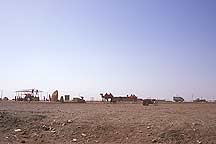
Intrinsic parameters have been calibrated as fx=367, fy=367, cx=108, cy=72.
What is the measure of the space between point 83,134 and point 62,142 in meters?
1.00

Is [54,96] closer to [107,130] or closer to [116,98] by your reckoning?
[116,98]

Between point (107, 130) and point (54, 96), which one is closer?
point (107, 130)

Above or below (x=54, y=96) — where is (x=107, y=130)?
below

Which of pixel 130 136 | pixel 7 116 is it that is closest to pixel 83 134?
pixel 130 136

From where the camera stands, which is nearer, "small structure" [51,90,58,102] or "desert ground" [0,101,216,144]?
"desert ground" [0,101,216,144]

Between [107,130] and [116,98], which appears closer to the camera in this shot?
[107,130]

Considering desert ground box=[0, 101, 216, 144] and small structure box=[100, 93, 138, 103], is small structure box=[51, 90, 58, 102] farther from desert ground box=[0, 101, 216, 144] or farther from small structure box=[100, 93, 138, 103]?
desert ground box=[0, 101, 216, 144]

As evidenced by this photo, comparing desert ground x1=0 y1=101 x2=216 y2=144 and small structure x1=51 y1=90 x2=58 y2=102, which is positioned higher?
small structure x1=51 y1=90 x2=58 y2=102

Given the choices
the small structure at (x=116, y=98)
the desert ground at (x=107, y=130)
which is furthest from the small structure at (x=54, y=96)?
the desert ground at (x=107, y=130)

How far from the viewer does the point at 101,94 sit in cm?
5166

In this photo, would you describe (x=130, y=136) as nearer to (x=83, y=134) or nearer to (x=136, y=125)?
(x=136, y=125)

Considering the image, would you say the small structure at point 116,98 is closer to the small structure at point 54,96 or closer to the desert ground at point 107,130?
the small structure at point 54,96

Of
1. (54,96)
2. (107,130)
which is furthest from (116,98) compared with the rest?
(107,130)

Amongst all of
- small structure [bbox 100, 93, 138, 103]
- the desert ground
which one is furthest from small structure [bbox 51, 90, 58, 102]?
the desert ground
